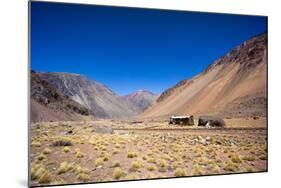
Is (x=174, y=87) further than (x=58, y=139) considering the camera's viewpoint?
Yes

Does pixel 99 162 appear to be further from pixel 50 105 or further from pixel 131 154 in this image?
pixel 50 105

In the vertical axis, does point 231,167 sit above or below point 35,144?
below

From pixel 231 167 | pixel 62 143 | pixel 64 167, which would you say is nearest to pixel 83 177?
pixel 64 167

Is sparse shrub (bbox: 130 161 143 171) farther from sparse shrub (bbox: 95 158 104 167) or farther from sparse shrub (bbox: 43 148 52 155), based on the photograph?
sparse shrub (bbox: 43 148 52 155)

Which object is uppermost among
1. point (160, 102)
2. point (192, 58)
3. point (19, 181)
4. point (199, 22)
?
point (199, 22)

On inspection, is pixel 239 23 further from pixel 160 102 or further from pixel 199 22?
pixel 160 102

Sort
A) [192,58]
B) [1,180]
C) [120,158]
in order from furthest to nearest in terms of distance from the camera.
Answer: [192,58] < [120,158] < [1,180]

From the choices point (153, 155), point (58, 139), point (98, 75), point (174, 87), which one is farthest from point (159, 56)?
point (58, 139)

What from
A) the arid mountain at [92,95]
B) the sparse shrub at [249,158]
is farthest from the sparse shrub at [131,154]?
the sparse shrub at [249,158]
